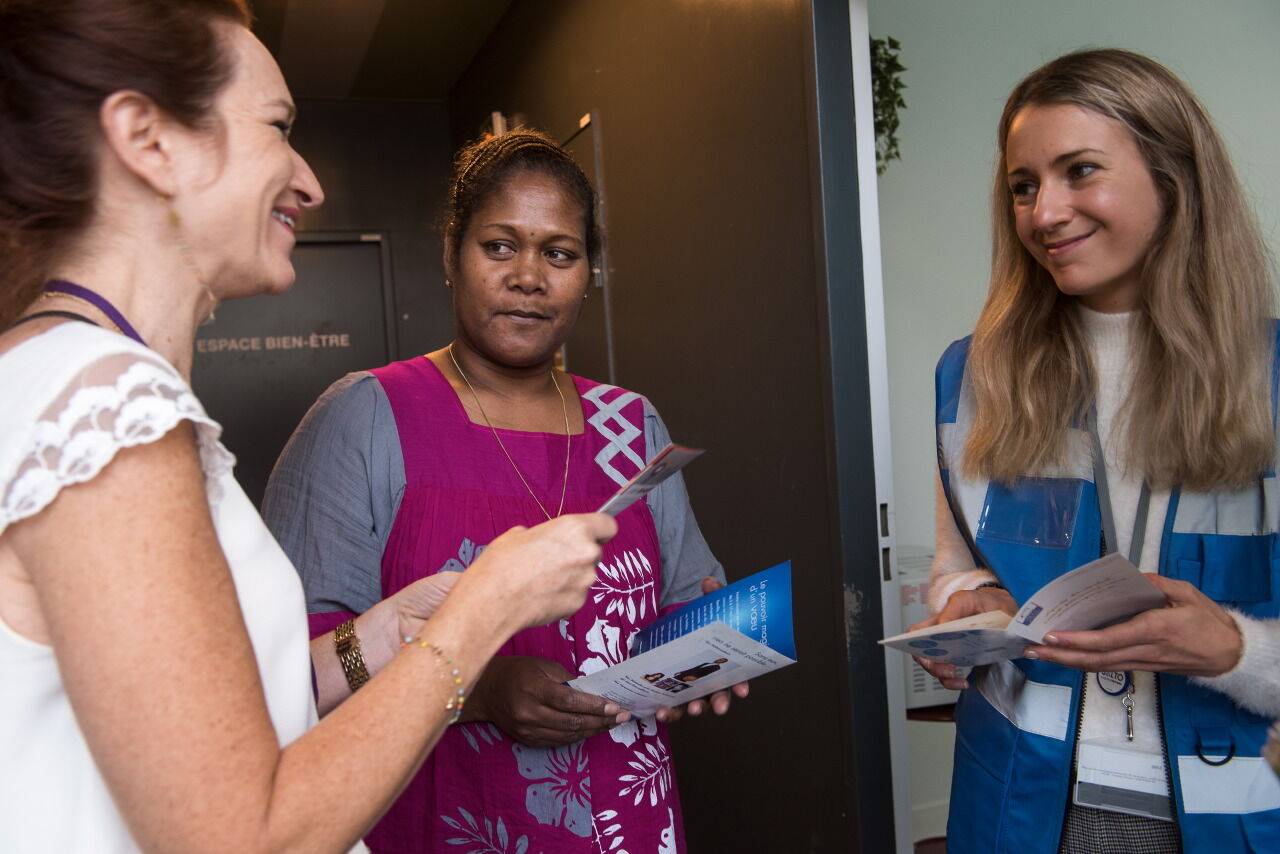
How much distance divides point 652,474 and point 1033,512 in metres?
0.73

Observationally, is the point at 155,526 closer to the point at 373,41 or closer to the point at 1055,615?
the point at 1055,615

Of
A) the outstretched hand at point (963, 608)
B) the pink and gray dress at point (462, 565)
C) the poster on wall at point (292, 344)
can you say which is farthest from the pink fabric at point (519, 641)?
the poster on wall at point (292, 344)

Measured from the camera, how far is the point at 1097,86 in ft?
4.76

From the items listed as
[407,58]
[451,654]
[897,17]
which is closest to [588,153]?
[897,17]

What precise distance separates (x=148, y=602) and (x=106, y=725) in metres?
0.09

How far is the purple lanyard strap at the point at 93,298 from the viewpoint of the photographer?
825 millimetres

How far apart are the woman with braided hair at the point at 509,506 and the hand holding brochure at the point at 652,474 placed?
0.41m

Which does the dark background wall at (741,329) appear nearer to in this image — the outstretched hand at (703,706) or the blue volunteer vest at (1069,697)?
the blue volunteer vest at (1069,697)

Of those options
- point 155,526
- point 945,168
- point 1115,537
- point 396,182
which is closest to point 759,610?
point 1115,537

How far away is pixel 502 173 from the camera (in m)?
1.62

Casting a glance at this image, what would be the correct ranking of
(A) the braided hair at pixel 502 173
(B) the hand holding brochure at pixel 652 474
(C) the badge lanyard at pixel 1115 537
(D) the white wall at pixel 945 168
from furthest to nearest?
(D) the white wall at pixel 945 168 → (A) the braided hair at pixel 502 173 → (C) the badge lanyard at pixel 1115 537 → (B) the hand holding brochure at pixel 652 474

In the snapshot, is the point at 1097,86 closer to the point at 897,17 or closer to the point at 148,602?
the point at 148,602

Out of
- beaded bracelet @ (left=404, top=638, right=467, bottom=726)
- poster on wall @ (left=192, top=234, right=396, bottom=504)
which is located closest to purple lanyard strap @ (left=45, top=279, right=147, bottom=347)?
beaded bracelet @ (left=404, top=638, right=467, bottom=726)

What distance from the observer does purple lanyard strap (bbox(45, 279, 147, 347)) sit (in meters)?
0.82
